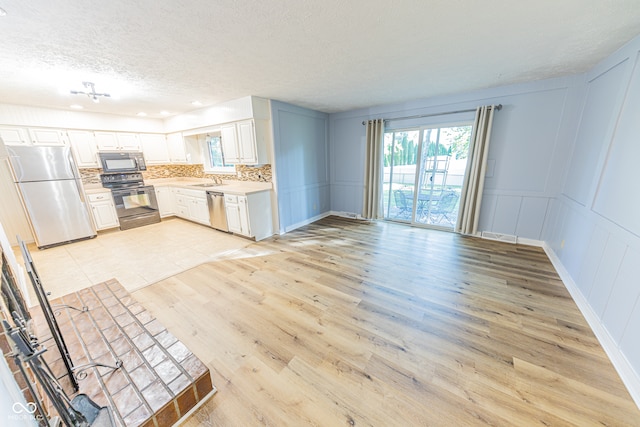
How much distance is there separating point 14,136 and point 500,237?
27.4 ft

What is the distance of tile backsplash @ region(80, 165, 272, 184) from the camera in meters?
4.57

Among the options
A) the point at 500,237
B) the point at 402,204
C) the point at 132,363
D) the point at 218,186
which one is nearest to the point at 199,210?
the point at 218,186

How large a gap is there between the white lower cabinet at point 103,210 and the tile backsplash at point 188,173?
0.66 meters

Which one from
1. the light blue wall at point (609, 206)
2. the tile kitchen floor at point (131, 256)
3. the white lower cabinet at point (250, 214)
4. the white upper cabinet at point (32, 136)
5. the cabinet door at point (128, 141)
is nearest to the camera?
the light blue wall at point (609, 206)

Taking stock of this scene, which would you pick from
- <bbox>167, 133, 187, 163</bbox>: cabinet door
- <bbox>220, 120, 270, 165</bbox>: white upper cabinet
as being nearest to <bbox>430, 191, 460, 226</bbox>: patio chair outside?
<bbox>220, 120, 270, 165</bbox>: white upper cabinet

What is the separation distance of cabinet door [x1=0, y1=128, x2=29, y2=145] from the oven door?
1380mm

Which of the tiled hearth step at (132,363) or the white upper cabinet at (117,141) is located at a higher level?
the white upper cabinet at (117,141)

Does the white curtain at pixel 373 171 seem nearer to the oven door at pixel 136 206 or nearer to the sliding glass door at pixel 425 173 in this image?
the sliding glass door at pixel 425 173

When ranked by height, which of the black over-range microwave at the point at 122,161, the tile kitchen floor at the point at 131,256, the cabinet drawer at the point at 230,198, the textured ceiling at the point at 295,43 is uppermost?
the textured ceiling at the point at 295,43

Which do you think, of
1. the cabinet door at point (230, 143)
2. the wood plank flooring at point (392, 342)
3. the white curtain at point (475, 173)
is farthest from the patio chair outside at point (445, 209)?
the cabinet door at point (230, 143)

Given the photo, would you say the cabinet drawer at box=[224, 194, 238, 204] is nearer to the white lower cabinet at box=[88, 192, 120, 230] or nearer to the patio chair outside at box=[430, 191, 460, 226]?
the white lower cabinet at box=[88, 192, 120, 230]

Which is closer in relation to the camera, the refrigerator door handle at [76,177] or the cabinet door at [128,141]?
the refrigerator door handle at [76,177]

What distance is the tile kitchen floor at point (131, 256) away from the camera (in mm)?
2894

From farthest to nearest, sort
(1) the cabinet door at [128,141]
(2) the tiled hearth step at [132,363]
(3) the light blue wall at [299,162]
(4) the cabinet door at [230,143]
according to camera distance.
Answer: (1) the cabinet door at [128,141] < (3) the light blue wall at [299,162] < (4) the cabinet door at [230,143] < (2) the tiled hearth step at [132,363]
